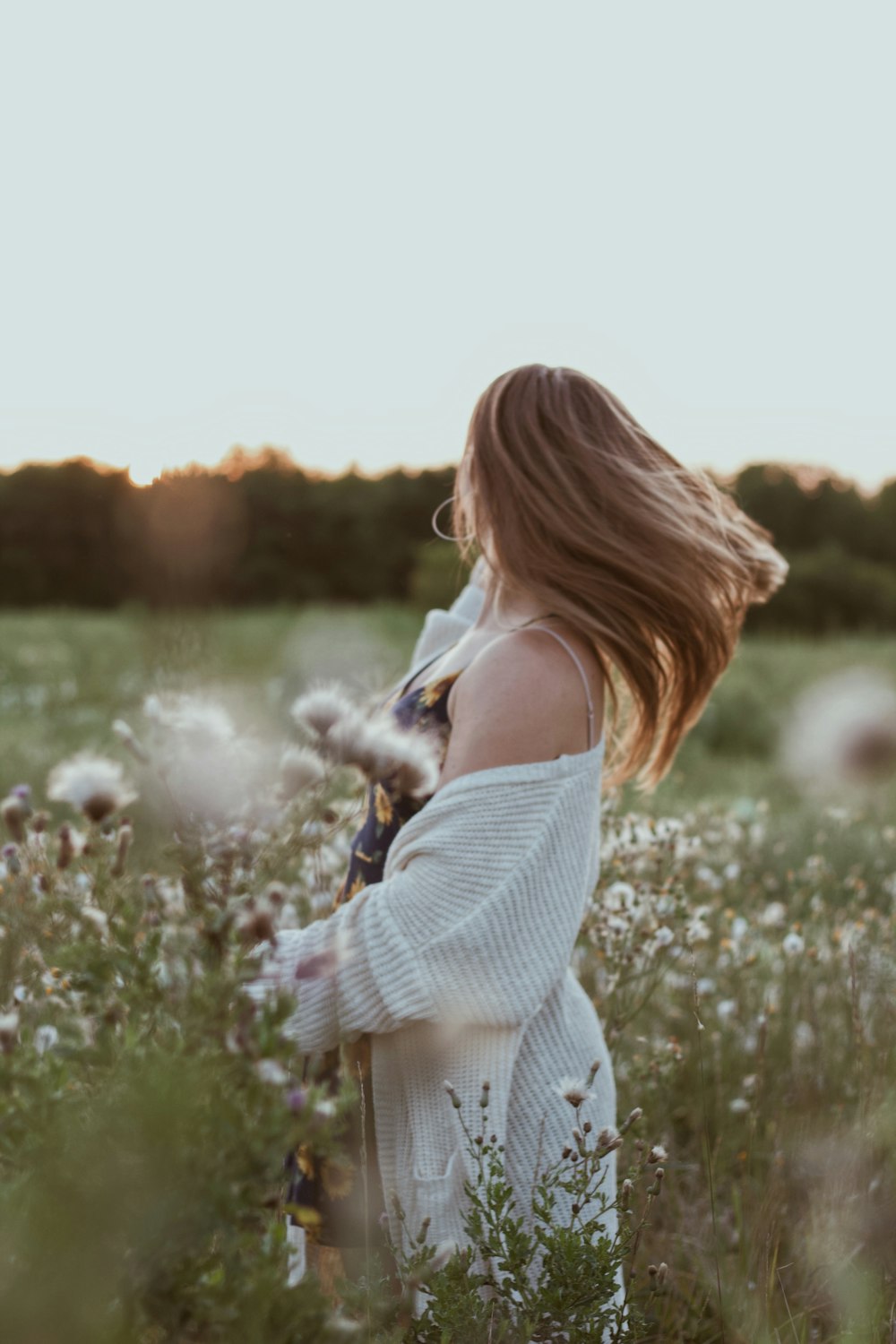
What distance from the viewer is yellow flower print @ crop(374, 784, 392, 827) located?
2.33m

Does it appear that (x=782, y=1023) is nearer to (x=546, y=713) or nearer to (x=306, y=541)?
(x=546, y=713)

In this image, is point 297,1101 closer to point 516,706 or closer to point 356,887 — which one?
point 516,706

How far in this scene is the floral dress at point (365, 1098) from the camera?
2.11 m

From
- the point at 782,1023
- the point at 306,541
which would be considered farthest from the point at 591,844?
the point at 306,541

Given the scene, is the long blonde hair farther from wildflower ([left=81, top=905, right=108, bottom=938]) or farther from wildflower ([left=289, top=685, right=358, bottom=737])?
wildflower ([left=81, top=905, right=108, bottom=938])

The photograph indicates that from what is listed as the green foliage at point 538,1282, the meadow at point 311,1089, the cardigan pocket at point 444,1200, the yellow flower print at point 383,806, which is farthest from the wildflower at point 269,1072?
the yellow flower print at point 383,806

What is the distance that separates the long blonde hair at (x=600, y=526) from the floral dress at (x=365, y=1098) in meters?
0.29

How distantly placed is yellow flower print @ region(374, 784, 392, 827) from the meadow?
0.20 metres

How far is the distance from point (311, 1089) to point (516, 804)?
989 mm

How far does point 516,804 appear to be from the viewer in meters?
1.98

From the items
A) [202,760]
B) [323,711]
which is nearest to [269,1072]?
[202,760]

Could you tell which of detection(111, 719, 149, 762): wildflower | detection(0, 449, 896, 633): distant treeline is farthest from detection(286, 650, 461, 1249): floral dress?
detection(0, 449, 896, 633): distant treeline

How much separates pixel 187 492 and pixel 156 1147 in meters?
0.62

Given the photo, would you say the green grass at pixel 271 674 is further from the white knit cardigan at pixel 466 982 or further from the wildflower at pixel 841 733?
the white knit cardigan at pixel 466 982
